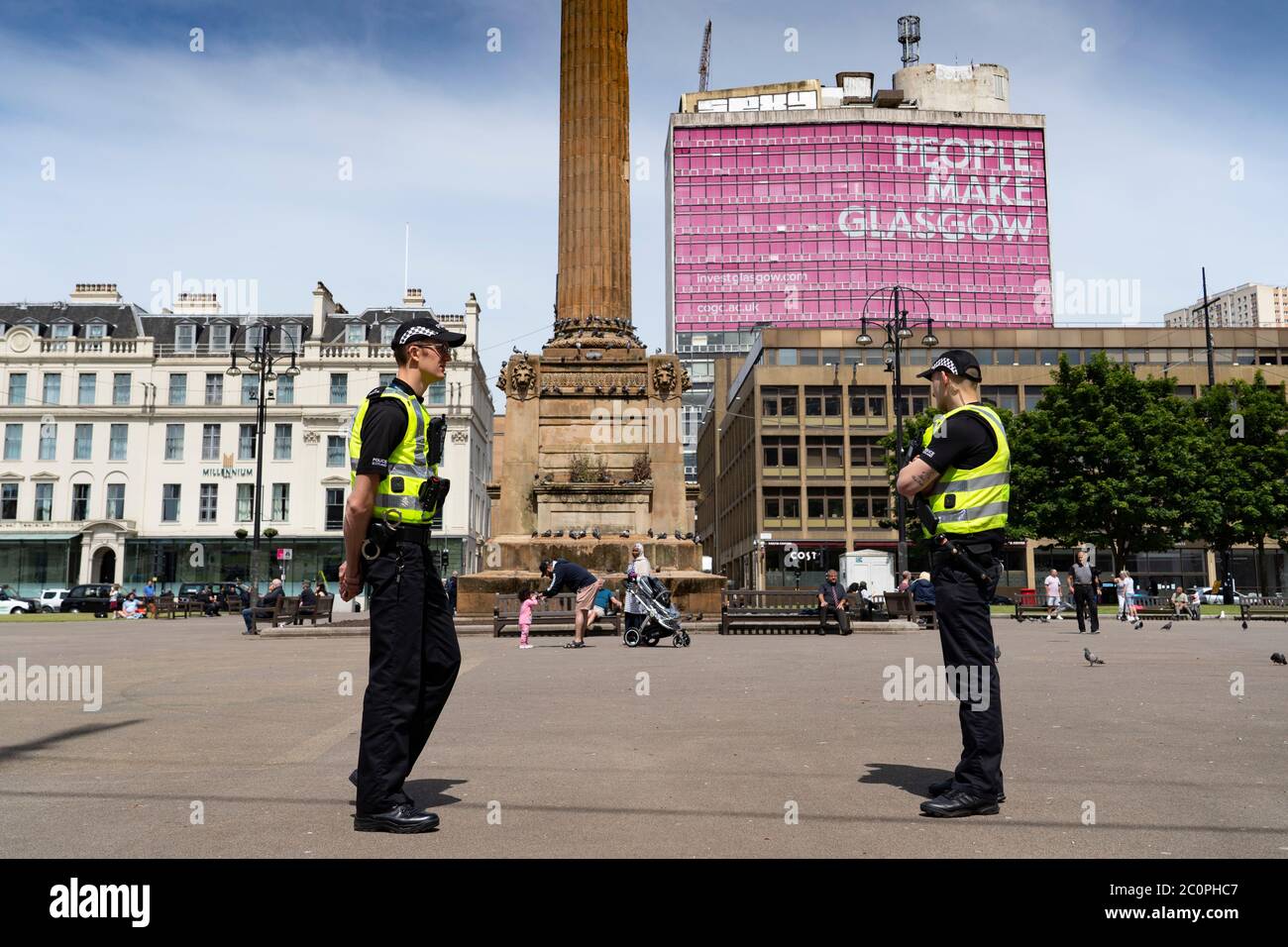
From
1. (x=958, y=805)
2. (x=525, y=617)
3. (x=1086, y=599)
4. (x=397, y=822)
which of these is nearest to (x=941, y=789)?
(x=958, y=805)

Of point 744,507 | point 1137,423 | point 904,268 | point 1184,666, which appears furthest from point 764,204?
point 1184,666

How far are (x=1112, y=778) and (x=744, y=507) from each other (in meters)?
71.2

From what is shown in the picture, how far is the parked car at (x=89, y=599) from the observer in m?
47.6

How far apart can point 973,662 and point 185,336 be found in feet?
214

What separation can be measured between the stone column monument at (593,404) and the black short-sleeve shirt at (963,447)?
624 inches

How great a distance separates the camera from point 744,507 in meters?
76.8

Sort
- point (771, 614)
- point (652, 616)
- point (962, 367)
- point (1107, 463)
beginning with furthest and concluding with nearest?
point (1107, 463) < point (771, 614) < point (652, 616) < point (962, 367)

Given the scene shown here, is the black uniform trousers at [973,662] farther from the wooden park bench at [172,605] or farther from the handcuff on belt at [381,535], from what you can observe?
the wooden park bench at [172,605]

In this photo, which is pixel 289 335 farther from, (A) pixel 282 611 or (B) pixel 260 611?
(A) pixel 282 611

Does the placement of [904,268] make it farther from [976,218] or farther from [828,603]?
[828,603]

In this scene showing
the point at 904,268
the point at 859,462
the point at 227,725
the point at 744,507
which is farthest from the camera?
the point at 904,268

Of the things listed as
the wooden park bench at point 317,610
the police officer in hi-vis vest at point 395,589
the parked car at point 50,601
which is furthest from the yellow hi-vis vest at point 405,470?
the parked car at point 50,601

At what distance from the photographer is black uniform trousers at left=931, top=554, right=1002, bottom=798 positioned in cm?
503

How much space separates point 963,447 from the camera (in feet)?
17.6
